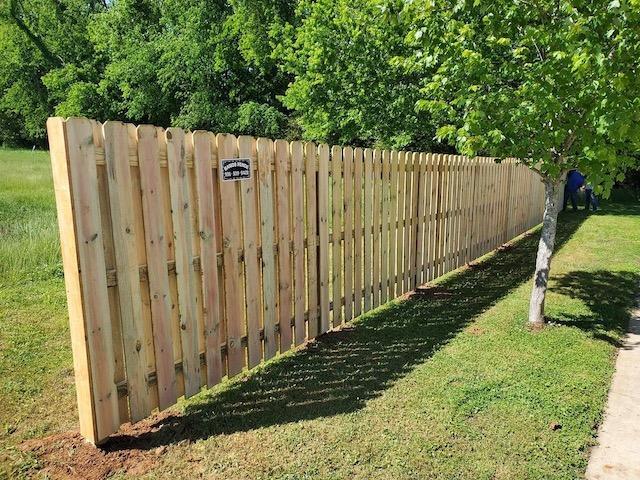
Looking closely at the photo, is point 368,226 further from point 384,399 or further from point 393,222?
point 384,399

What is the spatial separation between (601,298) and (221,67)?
97.4 feet

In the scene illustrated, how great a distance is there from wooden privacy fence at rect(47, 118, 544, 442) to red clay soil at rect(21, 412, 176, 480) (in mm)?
107

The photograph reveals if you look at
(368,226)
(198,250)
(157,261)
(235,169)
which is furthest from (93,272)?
(368,226)

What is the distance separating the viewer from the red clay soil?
114 inches

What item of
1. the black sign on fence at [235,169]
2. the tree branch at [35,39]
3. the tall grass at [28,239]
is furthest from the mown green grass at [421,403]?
the tree branch at [35,39]

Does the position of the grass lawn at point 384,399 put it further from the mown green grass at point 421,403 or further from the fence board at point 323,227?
the fence board at point 323,227

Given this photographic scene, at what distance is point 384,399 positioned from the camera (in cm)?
380

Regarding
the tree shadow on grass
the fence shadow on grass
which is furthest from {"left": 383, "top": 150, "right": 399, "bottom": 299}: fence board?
the tree shadow on grass

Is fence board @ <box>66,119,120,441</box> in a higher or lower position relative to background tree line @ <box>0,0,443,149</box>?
lower

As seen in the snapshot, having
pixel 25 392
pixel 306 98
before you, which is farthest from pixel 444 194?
pixel 306 98

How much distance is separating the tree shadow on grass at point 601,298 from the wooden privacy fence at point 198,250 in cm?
236

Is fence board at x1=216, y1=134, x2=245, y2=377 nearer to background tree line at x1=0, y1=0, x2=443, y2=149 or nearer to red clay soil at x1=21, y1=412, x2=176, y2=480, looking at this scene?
red clay soil at x1=21, y1=412, x2=176, y2=480

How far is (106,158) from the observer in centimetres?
295

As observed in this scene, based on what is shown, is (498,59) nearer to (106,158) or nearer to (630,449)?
(630,449)
